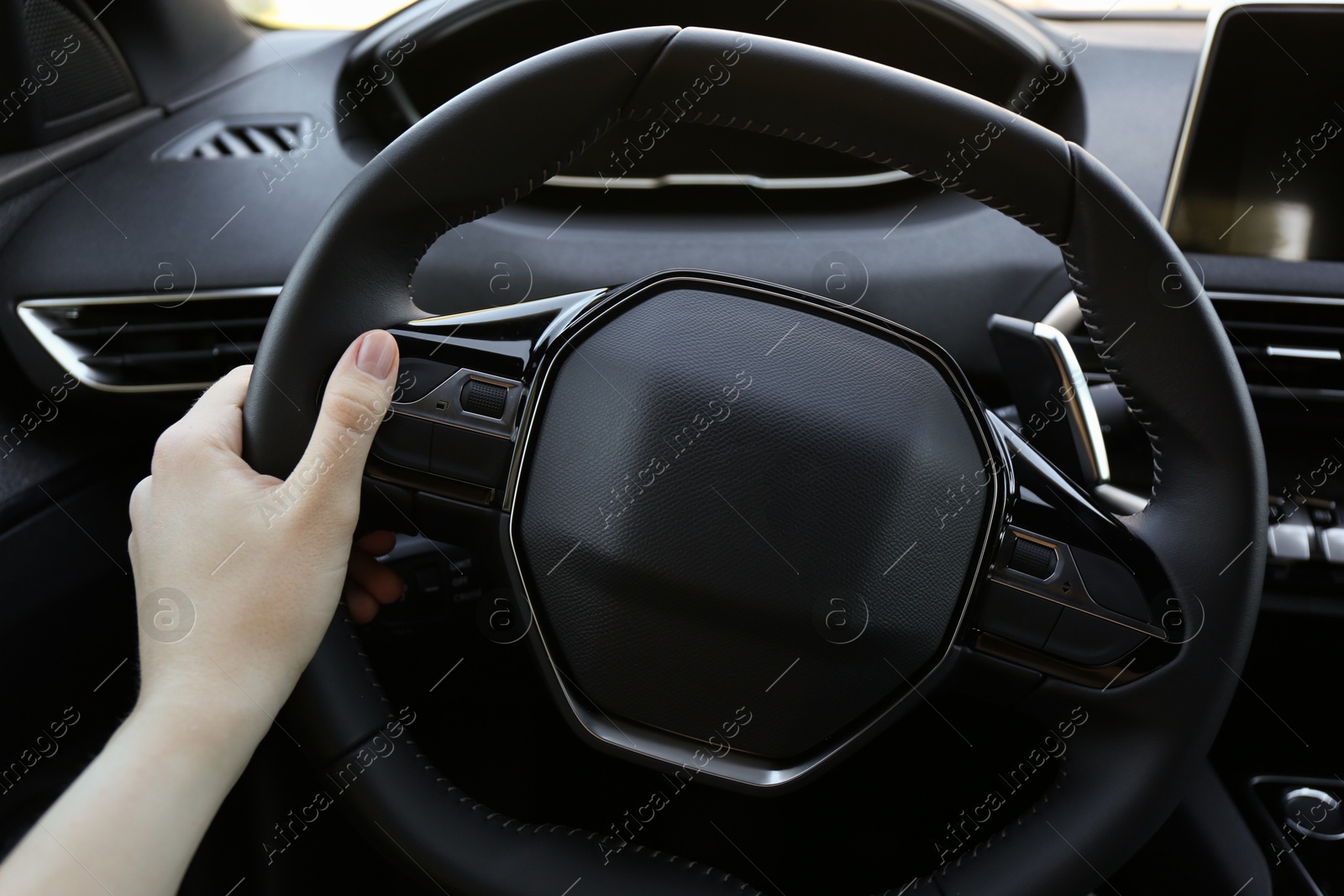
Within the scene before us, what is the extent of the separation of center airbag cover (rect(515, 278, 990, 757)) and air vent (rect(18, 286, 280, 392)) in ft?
2.20

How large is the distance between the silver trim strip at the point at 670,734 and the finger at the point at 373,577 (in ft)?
0.62

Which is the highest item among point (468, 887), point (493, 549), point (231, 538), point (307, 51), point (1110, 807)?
point (307, 51)

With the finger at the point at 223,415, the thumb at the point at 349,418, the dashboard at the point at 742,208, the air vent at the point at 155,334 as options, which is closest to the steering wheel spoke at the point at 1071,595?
the dashboard at the point at 742,208

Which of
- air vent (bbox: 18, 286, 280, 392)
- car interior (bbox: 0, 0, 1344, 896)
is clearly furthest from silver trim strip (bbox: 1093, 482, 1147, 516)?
air vent (bbox: 18, 286, 280, 392)

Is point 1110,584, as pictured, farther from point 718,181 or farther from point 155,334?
point 155,334

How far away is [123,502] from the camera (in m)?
1.29

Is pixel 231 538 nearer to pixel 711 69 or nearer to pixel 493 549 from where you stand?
pixel 493 549

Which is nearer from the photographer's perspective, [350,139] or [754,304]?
[754,304]

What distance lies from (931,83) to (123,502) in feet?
3.77

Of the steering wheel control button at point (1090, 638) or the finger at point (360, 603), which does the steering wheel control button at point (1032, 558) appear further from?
the finger at point (360, 603)

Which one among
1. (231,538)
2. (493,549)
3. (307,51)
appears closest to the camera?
(231,538)

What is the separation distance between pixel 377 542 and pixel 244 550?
226mm

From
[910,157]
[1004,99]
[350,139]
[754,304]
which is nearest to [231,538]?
[754,304]

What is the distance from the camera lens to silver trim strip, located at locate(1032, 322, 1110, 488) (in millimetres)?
826
